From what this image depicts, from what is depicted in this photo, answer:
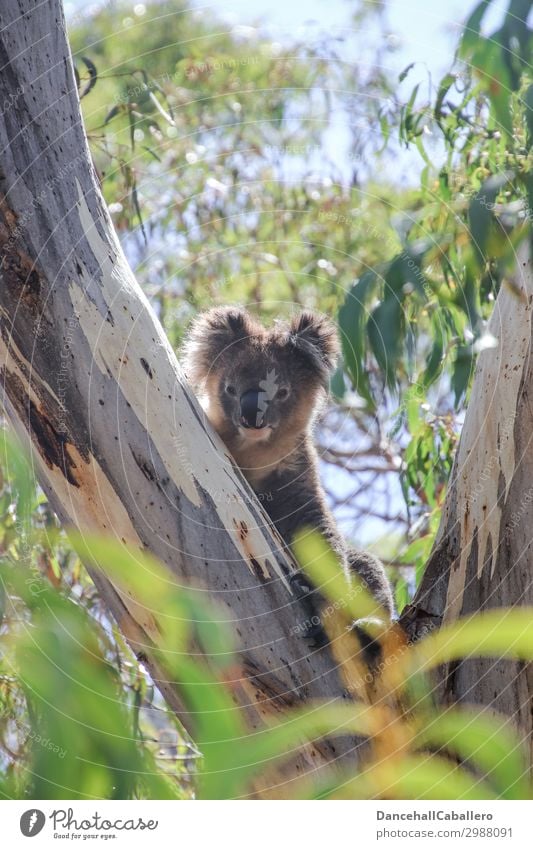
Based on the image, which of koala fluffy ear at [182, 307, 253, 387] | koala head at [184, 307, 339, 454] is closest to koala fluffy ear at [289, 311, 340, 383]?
koala head at [184, 307, 339, 454]

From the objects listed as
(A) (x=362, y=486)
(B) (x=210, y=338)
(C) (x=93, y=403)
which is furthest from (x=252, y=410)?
(A) (x=362, y=486)

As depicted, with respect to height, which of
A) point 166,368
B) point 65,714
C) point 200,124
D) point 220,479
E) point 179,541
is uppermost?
point 200,124

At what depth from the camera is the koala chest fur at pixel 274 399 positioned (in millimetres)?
2453

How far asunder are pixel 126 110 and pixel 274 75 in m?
1.11

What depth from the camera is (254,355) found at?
2.72 m

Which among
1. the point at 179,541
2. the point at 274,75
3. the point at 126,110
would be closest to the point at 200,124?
the point at 274,75

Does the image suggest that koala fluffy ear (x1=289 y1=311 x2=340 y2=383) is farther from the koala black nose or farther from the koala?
the koala black nose

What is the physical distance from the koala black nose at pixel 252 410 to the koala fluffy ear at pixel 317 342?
23cm

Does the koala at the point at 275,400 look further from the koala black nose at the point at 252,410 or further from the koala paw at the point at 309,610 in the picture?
the koala paw at the point at 309,610

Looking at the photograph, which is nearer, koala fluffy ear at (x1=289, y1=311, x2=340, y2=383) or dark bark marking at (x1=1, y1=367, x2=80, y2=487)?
dark bark marking at (x1=1, y1=367, x2=80, y2=487)

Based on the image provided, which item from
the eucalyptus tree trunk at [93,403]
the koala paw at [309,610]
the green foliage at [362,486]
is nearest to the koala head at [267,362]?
the green foliage at [362,486]

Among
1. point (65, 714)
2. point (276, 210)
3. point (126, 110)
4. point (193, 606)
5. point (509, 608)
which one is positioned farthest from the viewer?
point (276, 210)

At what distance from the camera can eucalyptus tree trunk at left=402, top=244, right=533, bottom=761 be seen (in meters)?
1.60

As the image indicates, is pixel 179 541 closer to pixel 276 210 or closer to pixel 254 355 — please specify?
pixel 254 355
